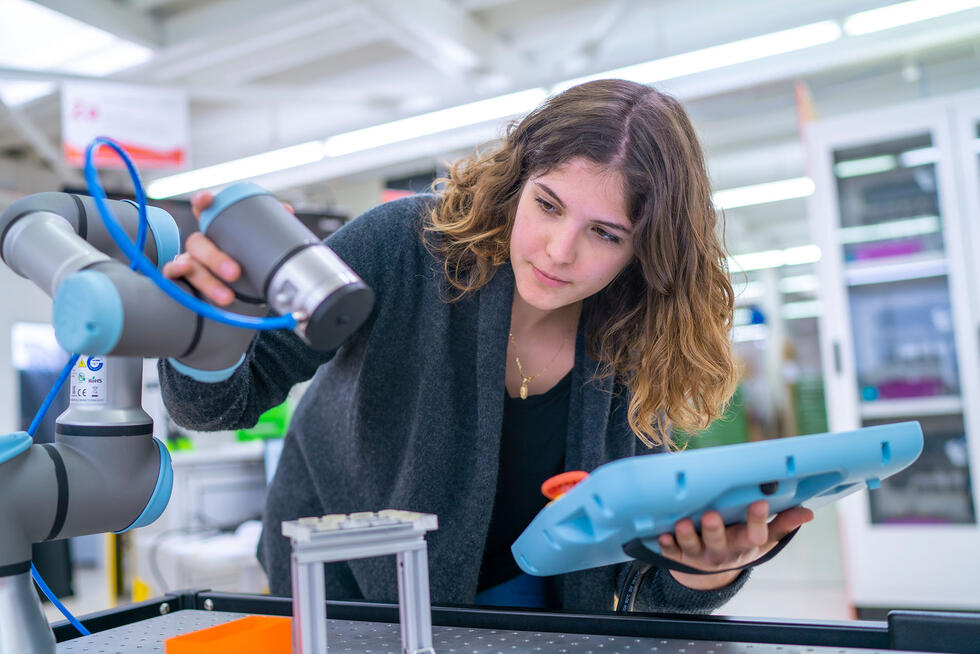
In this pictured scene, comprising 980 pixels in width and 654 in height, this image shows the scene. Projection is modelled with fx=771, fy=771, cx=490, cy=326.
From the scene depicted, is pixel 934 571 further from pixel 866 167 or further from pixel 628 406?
pixel 628 406

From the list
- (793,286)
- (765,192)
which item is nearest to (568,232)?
(765,192)

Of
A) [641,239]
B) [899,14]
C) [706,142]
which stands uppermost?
[899,14]

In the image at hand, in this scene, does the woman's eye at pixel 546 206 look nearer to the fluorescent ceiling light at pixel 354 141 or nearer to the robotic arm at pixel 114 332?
the robotic arm at pixel 114 332

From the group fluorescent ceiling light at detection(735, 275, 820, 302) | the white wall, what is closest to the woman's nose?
the white wall

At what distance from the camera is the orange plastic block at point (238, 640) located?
2.05 feet

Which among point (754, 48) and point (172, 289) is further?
point (754, 48)

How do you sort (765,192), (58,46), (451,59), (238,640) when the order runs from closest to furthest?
(238,640), (451,59), (58,46), (765,192)

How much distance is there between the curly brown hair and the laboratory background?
1420 mm

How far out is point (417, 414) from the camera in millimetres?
1046

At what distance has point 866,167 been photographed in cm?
392

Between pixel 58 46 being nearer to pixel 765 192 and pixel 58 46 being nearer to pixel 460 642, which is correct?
pixel 460 642

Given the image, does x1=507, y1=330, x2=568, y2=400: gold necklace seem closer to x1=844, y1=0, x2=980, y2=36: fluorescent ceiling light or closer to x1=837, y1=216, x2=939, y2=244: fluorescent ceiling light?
x1=844, y1=0, x2=980, y2=36: fluorescent ceiling light

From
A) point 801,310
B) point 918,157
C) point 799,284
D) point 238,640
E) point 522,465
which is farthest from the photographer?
point 801,310

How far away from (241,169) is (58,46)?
129 cm
